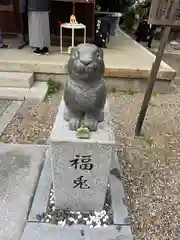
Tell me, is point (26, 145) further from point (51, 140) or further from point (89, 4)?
point (89, 4)

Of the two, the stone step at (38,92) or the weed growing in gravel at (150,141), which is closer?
the weed growing in gravel at (150,141)

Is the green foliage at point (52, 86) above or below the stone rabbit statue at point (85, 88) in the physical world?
below

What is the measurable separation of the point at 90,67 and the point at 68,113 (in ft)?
1.45

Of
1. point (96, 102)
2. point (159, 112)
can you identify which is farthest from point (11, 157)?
point (159, 112)

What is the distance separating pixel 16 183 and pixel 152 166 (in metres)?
1.33

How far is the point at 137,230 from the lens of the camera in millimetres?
2102

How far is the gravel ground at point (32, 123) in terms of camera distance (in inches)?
125

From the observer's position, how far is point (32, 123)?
3518mm

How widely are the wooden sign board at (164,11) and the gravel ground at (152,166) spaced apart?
1.32 metres

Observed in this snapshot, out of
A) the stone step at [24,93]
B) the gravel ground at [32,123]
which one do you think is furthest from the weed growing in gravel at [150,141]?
the stone step at [24,93]

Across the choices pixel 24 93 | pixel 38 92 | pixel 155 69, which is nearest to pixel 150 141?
pixel 155 69

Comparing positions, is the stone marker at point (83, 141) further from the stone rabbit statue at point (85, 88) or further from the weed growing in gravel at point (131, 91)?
the weed growing in gravel at point (131, 91)

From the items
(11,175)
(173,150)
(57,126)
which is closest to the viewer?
(57,126)

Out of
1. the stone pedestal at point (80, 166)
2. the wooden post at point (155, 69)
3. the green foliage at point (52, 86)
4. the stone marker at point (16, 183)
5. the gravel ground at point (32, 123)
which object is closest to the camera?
the stone pedestal at point (80, 166)
